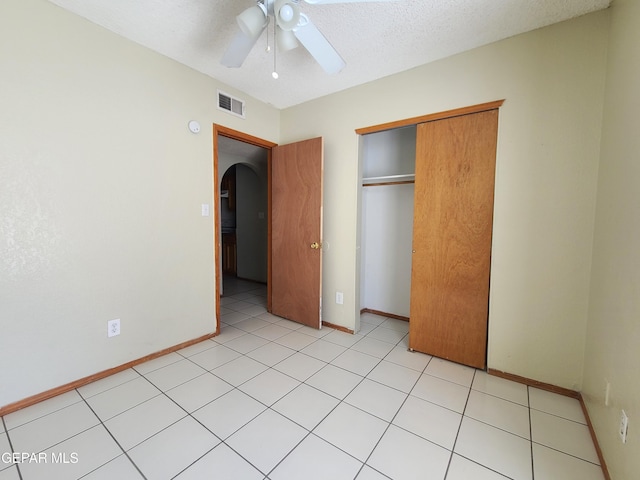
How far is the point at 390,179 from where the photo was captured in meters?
3.03

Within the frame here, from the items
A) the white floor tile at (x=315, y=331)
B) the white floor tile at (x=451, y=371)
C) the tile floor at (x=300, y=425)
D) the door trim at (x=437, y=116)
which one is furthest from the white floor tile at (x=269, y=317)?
the door trim at (x=437, y=116)

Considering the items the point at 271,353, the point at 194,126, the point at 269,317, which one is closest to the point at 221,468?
the point at 271,353

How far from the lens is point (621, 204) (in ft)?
4.21

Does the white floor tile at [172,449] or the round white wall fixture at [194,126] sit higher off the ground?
the round white wall fixture at [194,126]

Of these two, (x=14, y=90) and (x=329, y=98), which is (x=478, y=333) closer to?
(x=329, y=98)

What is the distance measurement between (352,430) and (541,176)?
206cm

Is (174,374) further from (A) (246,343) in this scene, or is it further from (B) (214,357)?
(A) (246,343)

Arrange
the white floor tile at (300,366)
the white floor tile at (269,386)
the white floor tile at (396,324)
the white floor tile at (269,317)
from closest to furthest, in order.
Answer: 1. the white floor tile at (269,386)
2. the white floor tile at (300,366)
3. the white floor tile at (396,324)
4. the white floor tile at (269,317)

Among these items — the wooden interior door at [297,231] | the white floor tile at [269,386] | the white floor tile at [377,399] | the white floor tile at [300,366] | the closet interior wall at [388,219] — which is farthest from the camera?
the closet interior wall at [388,219]

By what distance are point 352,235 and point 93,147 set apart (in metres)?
2.22

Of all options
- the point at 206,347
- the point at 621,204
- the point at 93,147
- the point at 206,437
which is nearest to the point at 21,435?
the point at 206,437

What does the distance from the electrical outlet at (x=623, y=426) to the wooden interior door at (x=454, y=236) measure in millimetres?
955

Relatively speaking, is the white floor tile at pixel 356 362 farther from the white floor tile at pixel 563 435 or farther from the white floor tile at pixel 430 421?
the white floor tile at pixel 563 435

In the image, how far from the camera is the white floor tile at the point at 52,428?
4.42 feet
